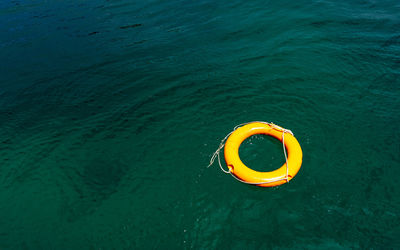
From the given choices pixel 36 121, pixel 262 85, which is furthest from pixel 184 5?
pixel 36 121

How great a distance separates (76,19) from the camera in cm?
1507

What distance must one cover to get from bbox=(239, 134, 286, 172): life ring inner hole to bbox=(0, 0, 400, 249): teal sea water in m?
0.04

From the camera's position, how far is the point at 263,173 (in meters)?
5.69

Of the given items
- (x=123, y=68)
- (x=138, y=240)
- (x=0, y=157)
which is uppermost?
(x=123, y=68)

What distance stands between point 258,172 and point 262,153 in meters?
0.88

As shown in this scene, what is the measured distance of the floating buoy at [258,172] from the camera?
5578 millimetres

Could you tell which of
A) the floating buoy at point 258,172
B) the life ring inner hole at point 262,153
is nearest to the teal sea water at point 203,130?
the life ring inner hole at point 262,153

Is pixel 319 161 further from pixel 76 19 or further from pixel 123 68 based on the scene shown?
pixel 76 19

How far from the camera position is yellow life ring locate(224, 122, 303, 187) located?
557 centimetres

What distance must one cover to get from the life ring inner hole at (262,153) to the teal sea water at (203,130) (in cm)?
4

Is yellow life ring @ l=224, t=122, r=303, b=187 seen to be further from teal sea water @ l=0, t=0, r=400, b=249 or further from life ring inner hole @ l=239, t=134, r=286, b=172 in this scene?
teal sea water @ l=0, t=0, r=400, b=249

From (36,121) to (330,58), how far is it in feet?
35.3

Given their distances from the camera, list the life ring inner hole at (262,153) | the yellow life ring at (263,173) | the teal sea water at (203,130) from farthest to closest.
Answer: the life ring inner hole at (262,153), the yellow life ring at (263,173), the teal sea water at (203,130)

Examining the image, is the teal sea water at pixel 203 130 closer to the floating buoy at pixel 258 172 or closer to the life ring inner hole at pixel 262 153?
the life ring inner hole at pixel 262 153
